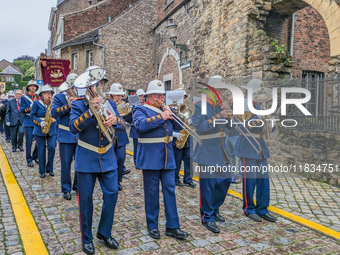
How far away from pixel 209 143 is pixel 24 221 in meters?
2.77

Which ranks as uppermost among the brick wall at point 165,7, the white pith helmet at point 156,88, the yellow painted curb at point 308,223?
the brick wall at point 165,7

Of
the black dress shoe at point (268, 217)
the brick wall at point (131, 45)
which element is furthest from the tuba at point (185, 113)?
the brick wall at point (131, 45)

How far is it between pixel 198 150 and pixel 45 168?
420 centimetres

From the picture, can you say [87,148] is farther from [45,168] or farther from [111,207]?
[45,168]

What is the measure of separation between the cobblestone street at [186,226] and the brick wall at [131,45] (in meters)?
15.8

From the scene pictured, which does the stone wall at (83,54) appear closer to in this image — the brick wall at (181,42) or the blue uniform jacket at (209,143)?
the brick wall at (181,42)

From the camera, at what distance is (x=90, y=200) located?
3.44m

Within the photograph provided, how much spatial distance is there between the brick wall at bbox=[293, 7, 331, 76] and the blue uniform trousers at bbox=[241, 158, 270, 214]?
9.40 m

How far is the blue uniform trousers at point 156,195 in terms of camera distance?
12.5 ft

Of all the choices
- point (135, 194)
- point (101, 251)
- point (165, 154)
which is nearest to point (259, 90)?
point (165, 154)

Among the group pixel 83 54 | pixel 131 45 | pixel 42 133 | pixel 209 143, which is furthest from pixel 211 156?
pixel 83 54

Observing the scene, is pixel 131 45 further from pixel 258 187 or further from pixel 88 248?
pixel 88 248

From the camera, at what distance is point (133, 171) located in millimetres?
7539

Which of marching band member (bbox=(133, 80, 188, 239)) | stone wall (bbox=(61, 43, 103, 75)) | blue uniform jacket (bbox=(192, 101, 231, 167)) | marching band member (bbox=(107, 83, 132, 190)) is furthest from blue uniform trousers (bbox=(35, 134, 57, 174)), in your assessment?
stone wall (bbox=(61, 43, 103, 75))
